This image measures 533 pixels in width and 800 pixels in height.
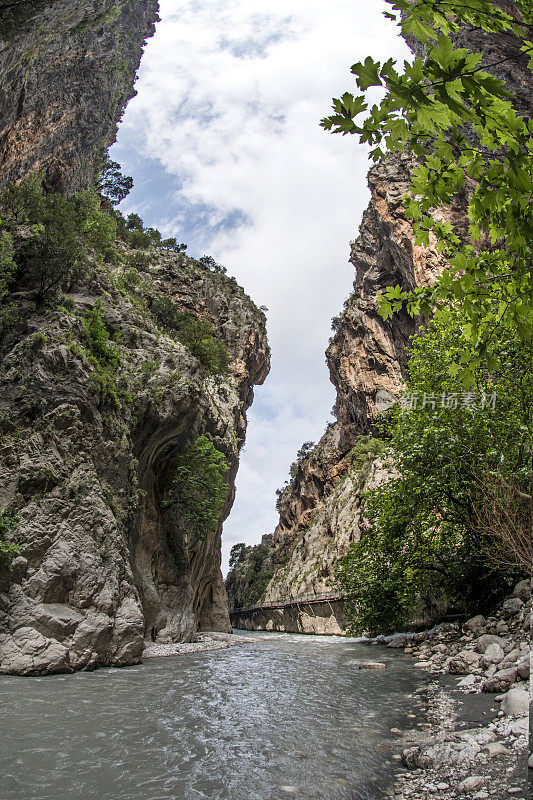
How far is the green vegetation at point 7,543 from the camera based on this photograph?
10.5m

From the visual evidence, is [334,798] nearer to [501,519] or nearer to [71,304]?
[501,519]

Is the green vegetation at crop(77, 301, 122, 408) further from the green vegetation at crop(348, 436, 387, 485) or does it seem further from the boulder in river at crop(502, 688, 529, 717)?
the green vegetation at crop(348, 436, 387, 485)

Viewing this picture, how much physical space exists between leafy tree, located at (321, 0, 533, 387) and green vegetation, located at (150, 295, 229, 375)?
25.8 meters

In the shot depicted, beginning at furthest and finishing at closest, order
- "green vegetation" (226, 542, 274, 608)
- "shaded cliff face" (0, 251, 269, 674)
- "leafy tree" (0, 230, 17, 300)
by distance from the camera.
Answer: "green vegetation" (226, 542, 274, 608) < "leafy tree" (0, 230, 17, 300) < "shaded cliff face" (0, 251, 269, 674)

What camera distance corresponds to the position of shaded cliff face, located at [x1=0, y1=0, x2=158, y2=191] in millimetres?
21516

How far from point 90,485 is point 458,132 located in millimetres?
13162

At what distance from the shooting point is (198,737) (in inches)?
213

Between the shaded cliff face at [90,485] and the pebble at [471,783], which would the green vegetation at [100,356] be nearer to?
the shaded cliff face at [90,485]

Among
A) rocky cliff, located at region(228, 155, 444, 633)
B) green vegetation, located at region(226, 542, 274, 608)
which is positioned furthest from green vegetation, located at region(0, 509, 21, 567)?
green vegetation, located at region(226, 542, 274, 608)

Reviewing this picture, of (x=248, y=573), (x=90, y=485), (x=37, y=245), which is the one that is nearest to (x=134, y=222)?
(x=37, y=245)

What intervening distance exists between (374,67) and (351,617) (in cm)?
1587

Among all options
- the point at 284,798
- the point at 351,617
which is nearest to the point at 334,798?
the point at 284,798

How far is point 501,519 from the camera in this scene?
10.3 metres

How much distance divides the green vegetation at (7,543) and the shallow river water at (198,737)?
9.48ft
